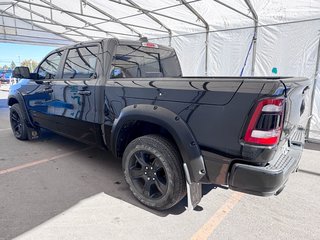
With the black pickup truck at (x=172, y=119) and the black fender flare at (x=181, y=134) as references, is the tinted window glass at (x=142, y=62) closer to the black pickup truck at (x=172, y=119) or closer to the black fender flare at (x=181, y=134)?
the black pickup truck at (x=172, y=119)

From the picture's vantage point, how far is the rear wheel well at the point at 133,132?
2.65m

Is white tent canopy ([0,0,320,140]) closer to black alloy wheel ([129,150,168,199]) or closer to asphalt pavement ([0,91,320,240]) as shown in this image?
asphalt pavement ([0,91,320,240])

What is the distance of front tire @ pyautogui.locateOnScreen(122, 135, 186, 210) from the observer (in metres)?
2.36

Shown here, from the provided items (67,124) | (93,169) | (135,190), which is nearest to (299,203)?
(135,190)

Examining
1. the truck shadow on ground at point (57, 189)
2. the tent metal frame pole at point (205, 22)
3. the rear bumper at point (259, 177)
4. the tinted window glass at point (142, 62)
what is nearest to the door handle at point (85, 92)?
the tinted window glass at point (142, 62)

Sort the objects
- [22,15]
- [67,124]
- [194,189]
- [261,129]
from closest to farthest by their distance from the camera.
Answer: [261,129] → [194,189] → [67,124] → [22,15]

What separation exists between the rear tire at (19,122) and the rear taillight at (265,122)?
4398mm

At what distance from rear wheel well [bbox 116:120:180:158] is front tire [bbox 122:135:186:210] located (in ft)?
0.45

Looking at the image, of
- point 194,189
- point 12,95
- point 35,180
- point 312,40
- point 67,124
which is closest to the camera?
point 194,189

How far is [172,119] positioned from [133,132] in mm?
810

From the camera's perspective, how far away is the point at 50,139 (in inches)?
207

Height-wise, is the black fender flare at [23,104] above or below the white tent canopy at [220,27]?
below

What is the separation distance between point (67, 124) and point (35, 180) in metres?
0.90

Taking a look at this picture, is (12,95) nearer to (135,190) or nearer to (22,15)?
(135,190)
